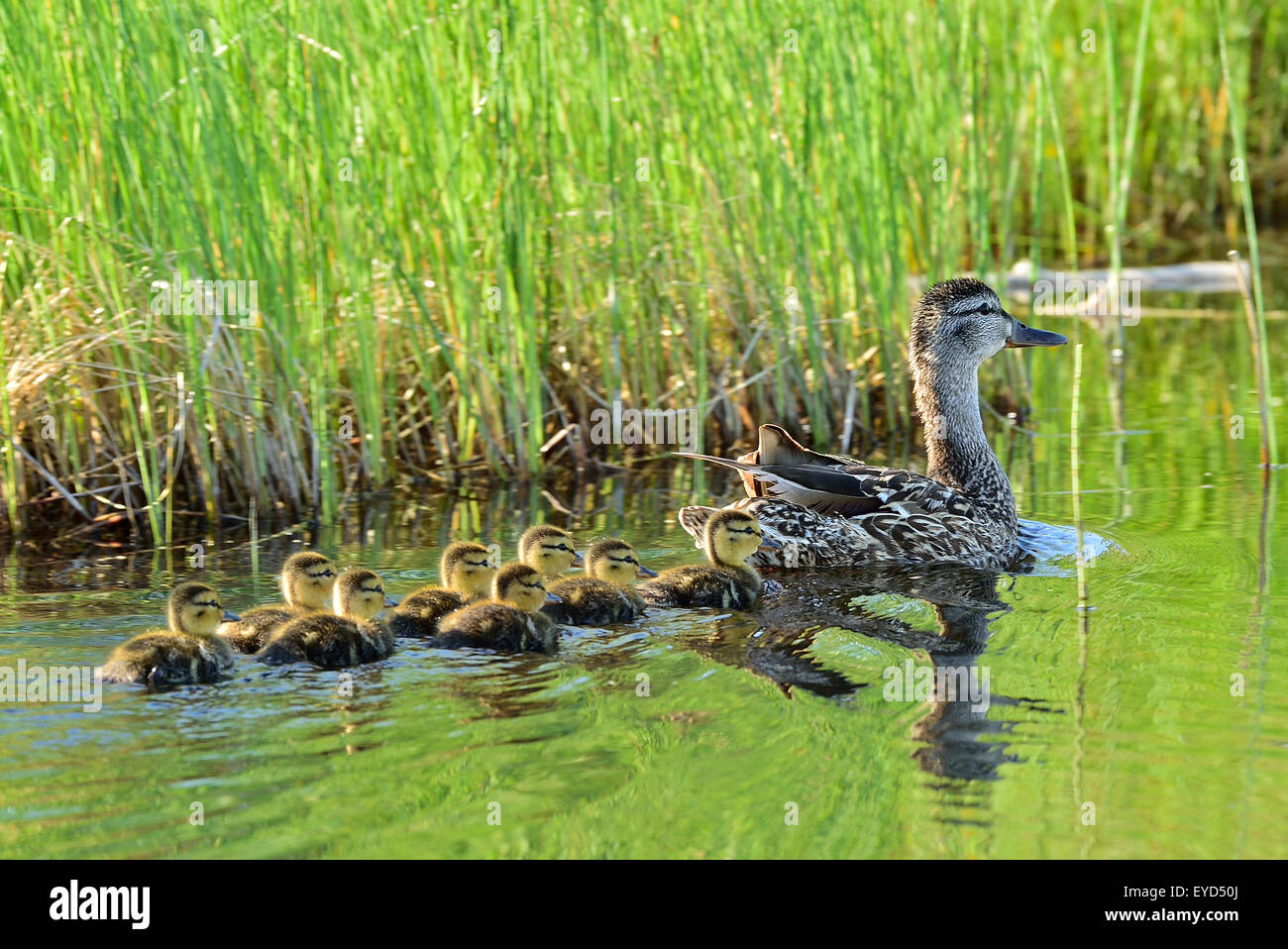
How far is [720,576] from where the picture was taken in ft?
19.5

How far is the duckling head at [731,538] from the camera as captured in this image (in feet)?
20.0

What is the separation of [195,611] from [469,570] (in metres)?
1.11

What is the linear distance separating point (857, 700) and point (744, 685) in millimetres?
364

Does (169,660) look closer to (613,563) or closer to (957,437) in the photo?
(613,563)

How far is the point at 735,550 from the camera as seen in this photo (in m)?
6.09

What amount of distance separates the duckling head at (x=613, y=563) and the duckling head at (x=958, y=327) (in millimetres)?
2036

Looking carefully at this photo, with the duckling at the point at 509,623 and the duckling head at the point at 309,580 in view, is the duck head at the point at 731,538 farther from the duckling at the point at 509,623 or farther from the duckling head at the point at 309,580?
the duckling head at the point at 309,580

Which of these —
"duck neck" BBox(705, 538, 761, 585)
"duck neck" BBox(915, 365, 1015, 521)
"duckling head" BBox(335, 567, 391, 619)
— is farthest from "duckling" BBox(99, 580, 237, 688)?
"duck neck" BBox(915, 365, 1015, 521)

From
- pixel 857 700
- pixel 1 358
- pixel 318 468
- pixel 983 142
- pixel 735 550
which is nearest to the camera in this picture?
pixel 857 700

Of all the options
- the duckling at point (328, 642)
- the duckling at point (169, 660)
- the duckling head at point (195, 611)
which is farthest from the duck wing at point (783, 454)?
the duckling at point (169, 660)

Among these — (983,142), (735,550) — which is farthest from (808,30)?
(735,550)

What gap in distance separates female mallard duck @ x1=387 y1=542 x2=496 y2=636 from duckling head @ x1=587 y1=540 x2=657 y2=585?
377 mm

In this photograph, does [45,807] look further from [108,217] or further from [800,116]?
[800,116]

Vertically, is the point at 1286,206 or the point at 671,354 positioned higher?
the point at 1286,206
